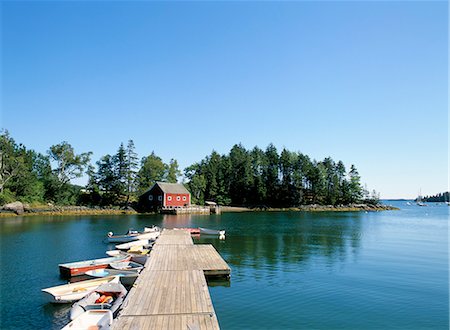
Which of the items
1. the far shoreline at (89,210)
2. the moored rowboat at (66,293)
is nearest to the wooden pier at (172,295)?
the moored rowboat at (66,293)

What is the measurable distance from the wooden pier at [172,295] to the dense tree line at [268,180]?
258ft

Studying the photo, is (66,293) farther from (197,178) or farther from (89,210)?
(197,178)

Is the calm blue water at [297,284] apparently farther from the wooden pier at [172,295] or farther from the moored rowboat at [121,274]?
the moored rowboat at [121,274]

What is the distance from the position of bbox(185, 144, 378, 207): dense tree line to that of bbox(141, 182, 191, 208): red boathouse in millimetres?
16791

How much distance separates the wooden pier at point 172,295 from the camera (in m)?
10.1

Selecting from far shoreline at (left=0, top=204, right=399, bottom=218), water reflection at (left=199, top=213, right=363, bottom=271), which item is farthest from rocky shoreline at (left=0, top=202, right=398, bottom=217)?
water reflection at (left=199, top=213, right=363, bottom=271)

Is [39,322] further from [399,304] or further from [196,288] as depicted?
[399,304]

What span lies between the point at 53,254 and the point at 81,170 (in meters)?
58.8

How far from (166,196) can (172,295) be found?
66778 mm

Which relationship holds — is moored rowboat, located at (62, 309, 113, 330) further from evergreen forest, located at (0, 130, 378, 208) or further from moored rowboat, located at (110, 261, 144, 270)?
evergreen forest, located at (0, 130, 378, 208)

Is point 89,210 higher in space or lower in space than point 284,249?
higher

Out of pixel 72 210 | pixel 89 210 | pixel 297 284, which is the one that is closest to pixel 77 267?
pixel 297 284

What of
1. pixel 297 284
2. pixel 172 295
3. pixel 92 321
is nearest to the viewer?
pixel 92 321

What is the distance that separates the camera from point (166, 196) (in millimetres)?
78500
